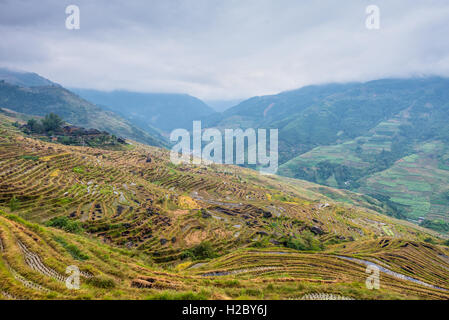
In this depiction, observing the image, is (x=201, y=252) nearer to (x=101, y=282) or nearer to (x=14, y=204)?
(x=101, y=282)

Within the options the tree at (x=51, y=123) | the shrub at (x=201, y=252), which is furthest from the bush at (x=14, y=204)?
the tree at (x=51, y=123)

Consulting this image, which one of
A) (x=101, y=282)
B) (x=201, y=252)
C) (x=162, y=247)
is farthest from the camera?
(x=201, y=252)

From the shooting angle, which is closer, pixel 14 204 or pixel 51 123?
pixel 14 204

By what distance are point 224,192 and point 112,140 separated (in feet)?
209

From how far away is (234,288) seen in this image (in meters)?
13.7

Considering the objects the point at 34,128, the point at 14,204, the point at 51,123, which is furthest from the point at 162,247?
the point at 34,128

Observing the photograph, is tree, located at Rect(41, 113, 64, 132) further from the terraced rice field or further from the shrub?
the shrub

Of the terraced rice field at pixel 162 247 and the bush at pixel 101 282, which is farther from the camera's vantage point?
the terraced rice field at pixel 162 247

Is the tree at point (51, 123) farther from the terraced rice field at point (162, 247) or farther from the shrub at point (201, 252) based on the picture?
the shrub at point (201, 252)

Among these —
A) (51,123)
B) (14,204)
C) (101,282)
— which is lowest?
(101,282)

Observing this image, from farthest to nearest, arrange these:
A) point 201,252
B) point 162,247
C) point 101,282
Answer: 1. point 201,252
2. point 162,247
3. point 101,282

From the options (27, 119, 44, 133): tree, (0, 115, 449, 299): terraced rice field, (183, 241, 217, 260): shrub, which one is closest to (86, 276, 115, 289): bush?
(0, 115, 449, 299): terraced rice field
